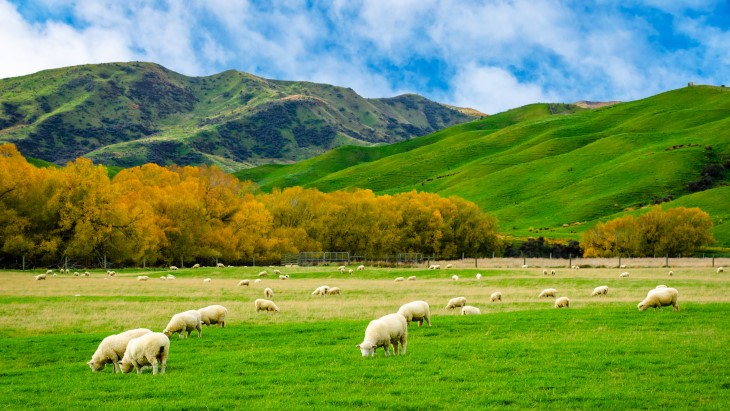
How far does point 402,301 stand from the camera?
35719mm

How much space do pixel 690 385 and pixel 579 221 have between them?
149 m

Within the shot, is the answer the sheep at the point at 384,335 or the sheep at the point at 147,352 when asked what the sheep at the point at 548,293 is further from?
the sheep at the point at 147,352

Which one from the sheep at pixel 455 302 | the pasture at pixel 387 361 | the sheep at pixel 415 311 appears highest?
the sheep at pixel 415 311

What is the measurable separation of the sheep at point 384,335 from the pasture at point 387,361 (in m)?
0.39

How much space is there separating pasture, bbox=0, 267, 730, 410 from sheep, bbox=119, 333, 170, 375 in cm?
45

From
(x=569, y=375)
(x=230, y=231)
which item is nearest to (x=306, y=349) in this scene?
(x=569, y=375)

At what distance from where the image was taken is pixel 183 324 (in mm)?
22609

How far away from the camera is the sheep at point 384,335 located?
1750cm

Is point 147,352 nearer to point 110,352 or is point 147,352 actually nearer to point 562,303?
point 110,352

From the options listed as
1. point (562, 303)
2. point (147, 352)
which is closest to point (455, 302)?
point (562, 303)

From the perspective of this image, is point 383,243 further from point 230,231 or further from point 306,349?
point 306,349

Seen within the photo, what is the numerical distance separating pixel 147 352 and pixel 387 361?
636cm

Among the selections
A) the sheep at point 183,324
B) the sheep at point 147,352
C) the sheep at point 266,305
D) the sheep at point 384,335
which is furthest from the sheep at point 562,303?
the sheep at point 147,352

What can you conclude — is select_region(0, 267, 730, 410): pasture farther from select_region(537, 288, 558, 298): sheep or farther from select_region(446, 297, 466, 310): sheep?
select_region(537, 288, 558, 298): sheep
